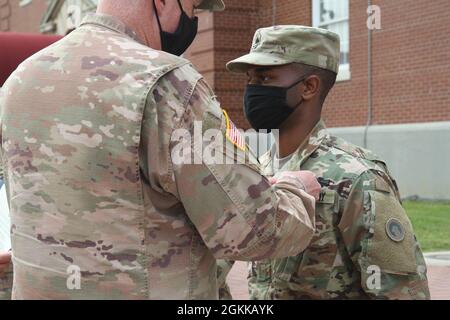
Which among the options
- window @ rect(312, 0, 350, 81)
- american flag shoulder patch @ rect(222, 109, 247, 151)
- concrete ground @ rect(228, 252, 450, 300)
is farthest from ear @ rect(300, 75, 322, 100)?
window @ rect(312, 0, 350, 81)

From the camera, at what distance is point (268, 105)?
2938 millimetres

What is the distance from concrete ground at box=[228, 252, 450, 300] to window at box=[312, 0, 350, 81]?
20.8 ft

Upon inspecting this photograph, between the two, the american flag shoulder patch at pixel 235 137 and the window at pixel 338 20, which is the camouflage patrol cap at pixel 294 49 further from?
the window at pixel 338 20

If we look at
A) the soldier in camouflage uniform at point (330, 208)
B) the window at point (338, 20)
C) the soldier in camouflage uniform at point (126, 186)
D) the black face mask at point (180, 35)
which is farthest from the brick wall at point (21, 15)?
the soldier in camouflage uniform at point (126, 186)

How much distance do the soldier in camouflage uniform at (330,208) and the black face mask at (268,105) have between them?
0.03m

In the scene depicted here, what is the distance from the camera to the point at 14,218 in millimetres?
2062

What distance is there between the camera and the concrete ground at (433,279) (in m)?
6.28

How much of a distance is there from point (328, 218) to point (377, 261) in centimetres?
23

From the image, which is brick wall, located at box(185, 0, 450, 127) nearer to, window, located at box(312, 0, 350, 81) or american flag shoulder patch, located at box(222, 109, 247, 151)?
window, located at box(312, 0, 350, 81)

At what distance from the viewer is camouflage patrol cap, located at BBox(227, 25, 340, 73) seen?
2.90m

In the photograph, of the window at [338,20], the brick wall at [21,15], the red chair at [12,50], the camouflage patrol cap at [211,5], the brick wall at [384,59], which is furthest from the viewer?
the brick wall at [21,15]

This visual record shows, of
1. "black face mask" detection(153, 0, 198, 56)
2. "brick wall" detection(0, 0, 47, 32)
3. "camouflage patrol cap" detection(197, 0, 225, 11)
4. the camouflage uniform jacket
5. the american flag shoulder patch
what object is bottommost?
"brick wall" detection(0, 0, 47, 32)
